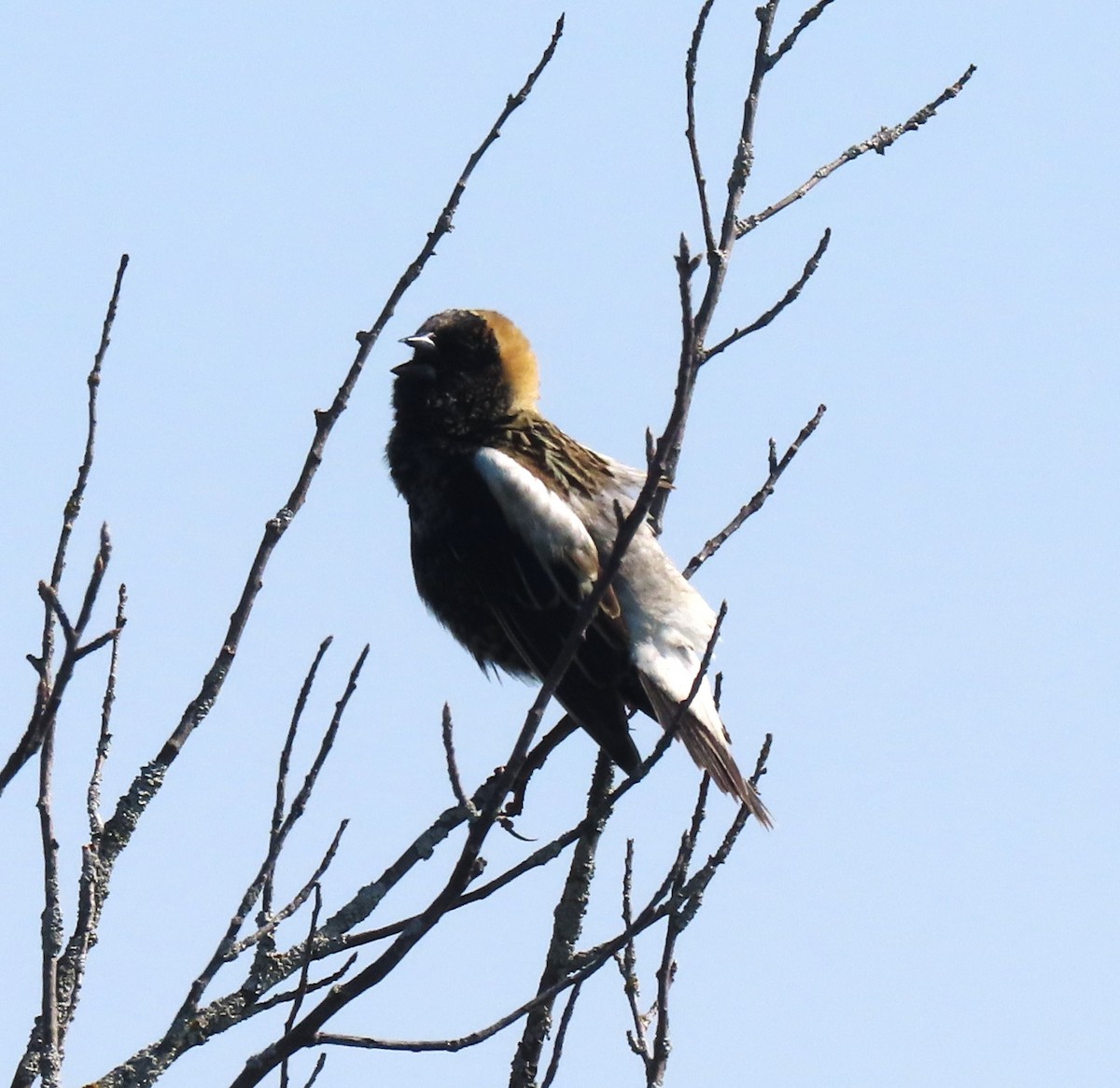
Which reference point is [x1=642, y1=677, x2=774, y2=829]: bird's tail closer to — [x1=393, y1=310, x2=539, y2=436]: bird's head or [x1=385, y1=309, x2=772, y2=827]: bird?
[x1=385, y1=309, x2=772, y2=827]: bird

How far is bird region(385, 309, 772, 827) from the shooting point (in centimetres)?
466

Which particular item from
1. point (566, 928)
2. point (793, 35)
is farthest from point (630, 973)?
point (793, 35)

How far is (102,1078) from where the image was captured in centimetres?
307

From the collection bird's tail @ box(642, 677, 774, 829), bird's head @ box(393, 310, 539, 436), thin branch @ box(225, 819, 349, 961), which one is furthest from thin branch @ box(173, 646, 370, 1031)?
bird's head @ box(393, 310, 539, 436)

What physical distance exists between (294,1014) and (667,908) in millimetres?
794

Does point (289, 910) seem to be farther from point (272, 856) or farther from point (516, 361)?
point (516, 361)

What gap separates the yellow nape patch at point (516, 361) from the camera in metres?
5.58

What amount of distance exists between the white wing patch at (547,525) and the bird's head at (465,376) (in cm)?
50

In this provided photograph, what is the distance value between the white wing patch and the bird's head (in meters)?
0.50

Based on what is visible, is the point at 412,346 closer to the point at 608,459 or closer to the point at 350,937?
the point at 608,459

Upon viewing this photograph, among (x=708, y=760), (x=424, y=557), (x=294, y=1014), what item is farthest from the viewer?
(x=424, y=557)

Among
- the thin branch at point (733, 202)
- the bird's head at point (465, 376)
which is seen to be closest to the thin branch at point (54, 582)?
the thin branch at point (733, 202)

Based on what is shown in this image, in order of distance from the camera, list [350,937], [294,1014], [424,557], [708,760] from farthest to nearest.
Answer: [424,557] < [708,760] < [350,937] < [294,1014]

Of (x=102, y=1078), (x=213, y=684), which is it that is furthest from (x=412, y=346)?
(x=102, y=1078)
